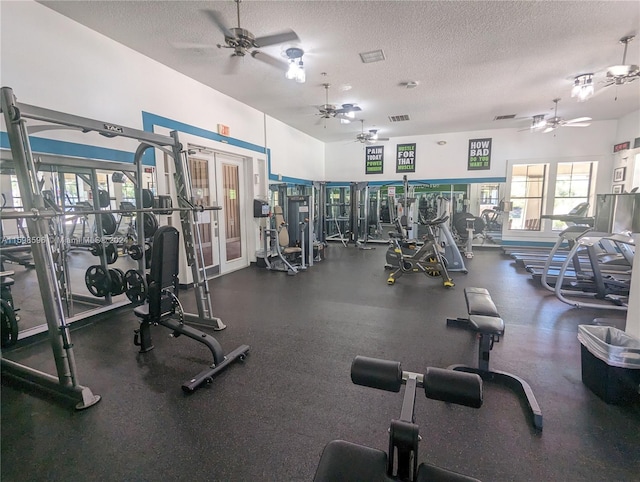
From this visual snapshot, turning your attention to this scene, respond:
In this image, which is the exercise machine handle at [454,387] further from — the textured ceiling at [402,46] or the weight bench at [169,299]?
the textured ceiling at [402,46]

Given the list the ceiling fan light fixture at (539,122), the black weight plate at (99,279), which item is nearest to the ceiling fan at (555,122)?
the ceiling fan light fixture at (539,122)

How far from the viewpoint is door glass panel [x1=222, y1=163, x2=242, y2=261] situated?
6.21 metres

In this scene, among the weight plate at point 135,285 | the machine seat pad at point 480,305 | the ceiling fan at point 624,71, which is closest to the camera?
the machine seat pad at point 480,305

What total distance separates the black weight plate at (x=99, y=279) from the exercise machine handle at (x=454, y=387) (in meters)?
3.76

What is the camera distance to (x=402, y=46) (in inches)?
152

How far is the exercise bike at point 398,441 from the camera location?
1.08 m

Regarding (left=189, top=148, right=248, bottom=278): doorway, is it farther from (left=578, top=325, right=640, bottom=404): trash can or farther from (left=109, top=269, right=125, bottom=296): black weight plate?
(left=578, top=325, right=640, bottom=404): trash can

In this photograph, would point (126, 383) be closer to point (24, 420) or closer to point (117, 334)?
point (24, 420)

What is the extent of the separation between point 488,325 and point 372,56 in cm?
360

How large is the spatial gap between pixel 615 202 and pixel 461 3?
2431 mm

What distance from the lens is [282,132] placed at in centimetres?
777

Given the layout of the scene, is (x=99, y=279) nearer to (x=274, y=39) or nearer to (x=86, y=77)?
(x=86, y=77)

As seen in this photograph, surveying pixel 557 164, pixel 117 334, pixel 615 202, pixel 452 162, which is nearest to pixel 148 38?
pixel 117 334

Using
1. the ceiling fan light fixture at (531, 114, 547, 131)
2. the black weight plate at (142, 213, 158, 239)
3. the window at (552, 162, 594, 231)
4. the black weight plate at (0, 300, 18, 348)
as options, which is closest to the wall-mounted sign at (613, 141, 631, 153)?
the window at (552, 162, 594, 231)
